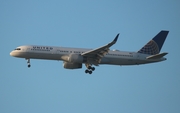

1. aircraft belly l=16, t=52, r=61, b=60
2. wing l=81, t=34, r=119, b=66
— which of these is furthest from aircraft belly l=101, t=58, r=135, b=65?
aircraft belly l=16, t=52, r=61, b=60

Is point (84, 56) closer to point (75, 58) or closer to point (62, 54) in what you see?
point (75, 58)

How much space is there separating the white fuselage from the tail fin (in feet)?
9.70

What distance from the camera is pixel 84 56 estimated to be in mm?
63750

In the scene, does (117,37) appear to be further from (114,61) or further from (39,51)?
(39,51)

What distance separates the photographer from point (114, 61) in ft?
215

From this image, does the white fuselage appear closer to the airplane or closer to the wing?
the airplane

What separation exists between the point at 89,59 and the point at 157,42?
14983mm

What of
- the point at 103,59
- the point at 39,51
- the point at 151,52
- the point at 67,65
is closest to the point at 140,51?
the point at 151,52

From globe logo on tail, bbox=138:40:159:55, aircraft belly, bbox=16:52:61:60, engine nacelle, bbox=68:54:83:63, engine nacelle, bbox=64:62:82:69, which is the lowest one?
engine nacelle, bbox=64:62:82:69

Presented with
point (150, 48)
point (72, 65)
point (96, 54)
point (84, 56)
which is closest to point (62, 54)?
point (84, 56)

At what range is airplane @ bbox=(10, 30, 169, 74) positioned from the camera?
6319cm

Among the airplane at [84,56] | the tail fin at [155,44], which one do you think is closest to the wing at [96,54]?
the airplane at [84,56]

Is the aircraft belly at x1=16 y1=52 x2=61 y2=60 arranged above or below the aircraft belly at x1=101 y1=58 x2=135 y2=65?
above

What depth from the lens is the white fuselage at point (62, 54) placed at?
63.4 m
